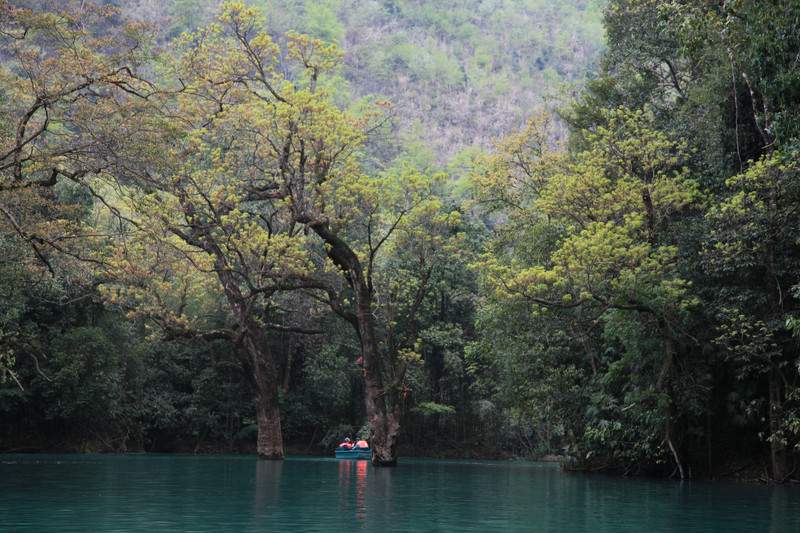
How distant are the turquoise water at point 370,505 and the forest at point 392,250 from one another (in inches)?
114

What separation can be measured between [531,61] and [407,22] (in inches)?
804

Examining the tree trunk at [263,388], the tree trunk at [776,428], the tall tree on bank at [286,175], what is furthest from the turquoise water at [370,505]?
the tree trunk at [263,388]

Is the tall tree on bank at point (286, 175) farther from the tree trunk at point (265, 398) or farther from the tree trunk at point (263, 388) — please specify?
the tree trunk at point (265, 398)

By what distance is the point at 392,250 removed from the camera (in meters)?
30.8

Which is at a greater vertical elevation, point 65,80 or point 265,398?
point 65,80

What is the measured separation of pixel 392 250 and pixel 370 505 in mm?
18995

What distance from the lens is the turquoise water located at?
956 centimetres

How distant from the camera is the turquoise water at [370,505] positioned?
376 inches

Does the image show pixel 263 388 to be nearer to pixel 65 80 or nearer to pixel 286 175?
pixel 286 175

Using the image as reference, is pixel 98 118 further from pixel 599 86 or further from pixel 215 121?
pixel 599 86

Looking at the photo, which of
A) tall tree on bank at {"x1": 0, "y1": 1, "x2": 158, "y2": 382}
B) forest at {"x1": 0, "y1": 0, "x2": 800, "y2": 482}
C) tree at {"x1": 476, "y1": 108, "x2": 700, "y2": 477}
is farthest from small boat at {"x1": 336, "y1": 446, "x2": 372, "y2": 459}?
tall tree on bank at {"x1": 0, "y1": 1, "x2": 158, "y2": 382}

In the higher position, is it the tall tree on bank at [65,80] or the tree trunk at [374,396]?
the tall tree on bank at [65,80]

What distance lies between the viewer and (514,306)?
24516 mm

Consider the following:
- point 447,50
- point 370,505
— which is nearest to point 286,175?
point 370,505
